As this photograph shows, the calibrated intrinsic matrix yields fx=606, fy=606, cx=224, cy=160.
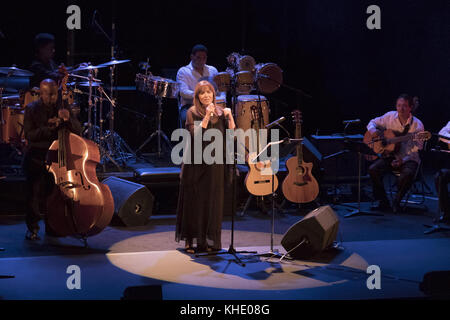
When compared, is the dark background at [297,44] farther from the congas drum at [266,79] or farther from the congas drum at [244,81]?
the congas drum at [244,81]

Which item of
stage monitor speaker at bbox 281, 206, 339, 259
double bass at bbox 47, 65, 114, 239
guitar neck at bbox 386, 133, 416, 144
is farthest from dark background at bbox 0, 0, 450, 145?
stage monitor speaker at bbox 281, 206, 339, 259

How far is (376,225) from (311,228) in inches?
84.0

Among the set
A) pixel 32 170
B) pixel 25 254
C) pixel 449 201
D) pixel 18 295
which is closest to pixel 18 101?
pixel 32 170

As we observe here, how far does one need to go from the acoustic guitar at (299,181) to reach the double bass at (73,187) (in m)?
2.65

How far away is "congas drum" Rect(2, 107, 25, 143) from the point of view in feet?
27.9

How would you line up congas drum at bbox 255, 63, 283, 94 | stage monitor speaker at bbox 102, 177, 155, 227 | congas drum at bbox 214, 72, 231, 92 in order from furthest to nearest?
1. congas drum at bbox 255, 63, 283, 94
2. congas drum at bbox 214, 72, 231, 92
3. stage monitor speaker at bbox 102, 177, 155, 227

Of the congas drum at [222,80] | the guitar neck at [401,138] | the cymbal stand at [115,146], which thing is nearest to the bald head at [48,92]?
the cymbal stand at [115,146]

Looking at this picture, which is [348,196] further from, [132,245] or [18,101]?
[18,101]

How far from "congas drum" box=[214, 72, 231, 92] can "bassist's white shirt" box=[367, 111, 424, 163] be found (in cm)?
215

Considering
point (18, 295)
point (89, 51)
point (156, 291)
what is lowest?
point (18, 295)

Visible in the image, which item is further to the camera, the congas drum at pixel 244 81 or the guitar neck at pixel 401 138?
the congas drum at pixel 244 81

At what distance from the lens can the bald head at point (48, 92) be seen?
21.6 ft

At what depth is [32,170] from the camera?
675 centimetres

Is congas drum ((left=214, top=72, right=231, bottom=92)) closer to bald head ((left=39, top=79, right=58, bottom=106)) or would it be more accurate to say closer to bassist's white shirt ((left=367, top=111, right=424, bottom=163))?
bassist's white shirt ((left=367, top=111, right=424, bottom=163))
